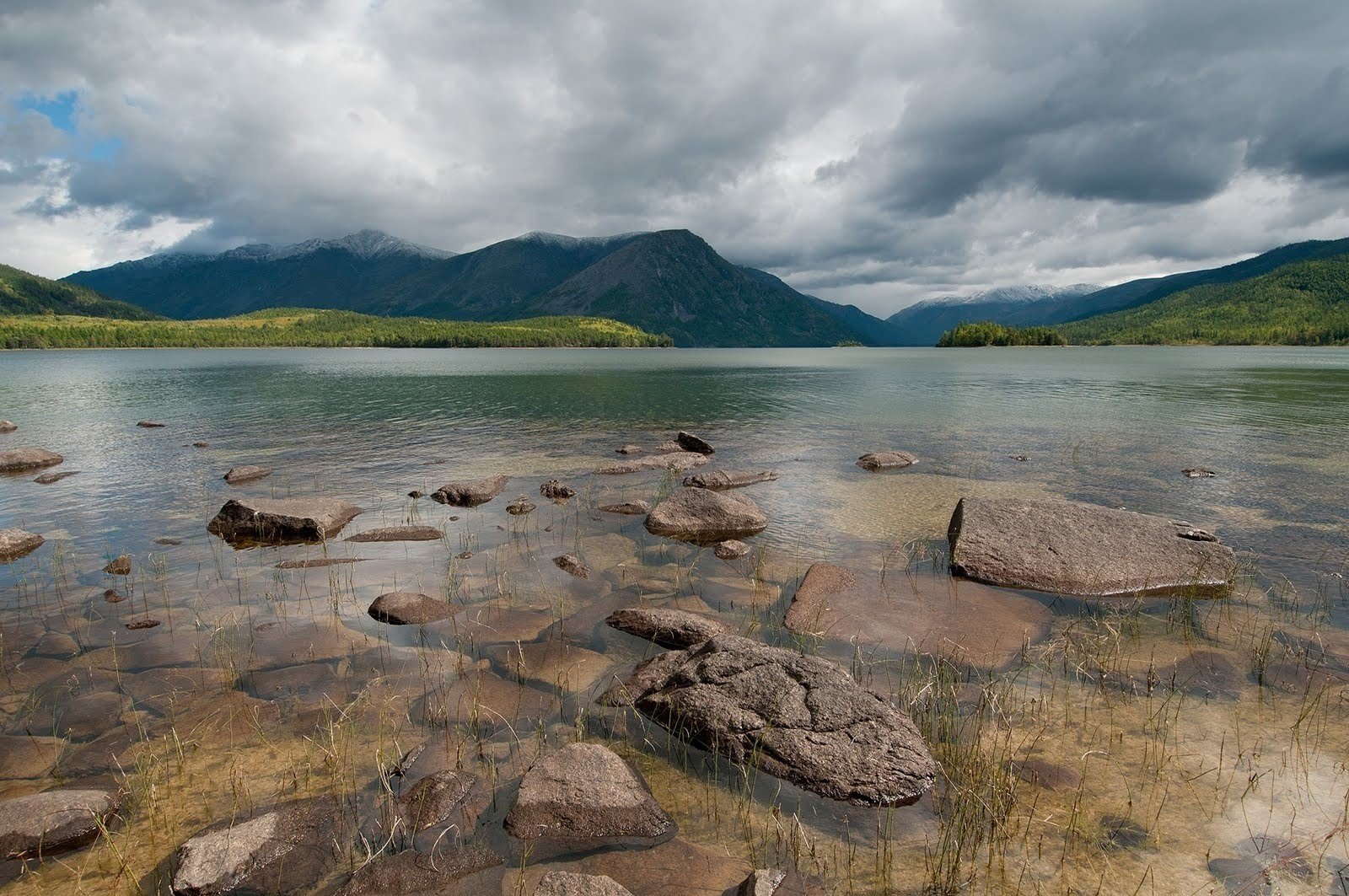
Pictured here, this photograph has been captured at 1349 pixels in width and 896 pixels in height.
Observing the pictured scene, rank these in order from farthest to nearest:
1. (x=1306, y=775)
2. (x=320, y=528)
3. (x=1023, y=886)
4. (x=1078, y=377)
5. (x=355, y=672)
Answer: (x=1078, y=377) < (x=320, y=528) < (x=355, y=672) < (x=1306, y=775) < (x=1023, y=886)

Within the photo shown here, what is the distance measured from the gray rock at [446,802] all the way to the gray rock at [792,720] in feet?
8.45

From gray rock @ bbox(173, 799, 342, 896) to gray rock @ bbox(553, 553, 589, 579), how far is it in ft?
27.3

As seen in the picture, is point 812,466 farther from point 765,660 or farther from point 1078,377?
point 1078,377

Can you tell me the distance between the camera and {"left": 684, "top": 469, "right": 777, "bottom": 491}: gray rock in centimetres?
2484

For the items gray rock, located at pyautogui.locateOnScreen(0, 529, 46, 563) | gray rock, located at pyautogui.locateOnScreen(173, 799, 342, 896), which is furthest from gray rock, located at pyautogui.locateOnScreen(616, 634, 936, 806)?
gray rock, located at pyautogui.locateOnScreen(0, 529, 46, 563)

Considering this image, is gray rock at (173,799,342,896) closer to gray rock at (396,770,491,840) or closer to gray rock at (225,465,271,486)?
gray rock at (396,770,491,840)

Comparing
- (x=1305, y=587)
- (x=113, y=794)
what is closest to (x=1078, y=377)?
(x=1305, y=587)

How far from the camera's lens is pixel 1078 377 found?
92.1m

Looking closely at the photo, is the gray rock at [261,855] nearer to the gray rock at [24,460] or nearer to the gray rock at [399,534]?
the gray rock at [399,534]

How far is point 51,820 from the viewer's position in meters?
6.73

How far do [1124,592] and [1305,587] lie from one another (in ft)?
Result: 13.7

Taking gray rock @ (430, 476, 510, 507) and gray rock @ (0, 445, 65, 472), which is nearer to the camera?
gray rock @ (430, 476, 510, 507)

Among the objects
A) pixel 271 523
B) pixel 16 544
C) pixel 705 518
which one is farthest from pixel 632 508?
pixel 16 544

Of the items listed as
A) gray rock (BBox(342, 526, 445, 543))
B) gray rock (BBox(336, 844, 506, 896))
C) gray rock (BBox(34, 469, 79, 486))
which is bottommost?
gray rock (BBox(336, 844, 506, 896))
